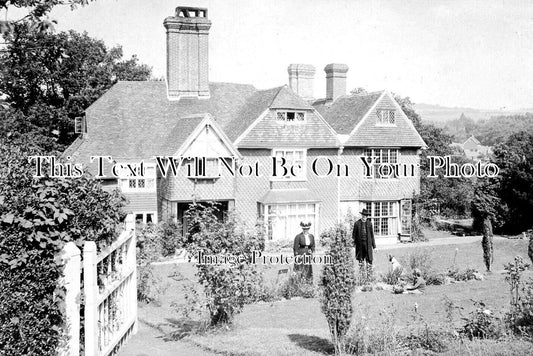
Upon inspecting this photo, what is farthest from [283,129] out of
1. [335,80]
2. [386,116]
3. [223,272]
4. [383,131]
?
[223,272]

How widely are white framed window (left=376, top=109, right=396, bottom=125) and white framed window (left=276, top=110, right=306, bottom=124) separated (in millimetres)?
5485

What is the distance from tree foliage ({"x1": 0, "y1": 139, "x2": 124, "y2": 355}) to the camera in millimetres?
7547

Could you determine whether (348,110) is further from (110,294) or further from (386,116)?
(110,294)

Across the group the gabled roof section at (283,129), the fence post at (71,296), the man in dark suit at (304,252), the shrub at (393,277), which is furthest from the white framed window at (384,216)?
the fence post at (71,296)

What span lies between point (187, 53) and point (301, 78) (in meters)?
10.2

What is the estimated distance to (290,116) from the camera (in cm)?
3669

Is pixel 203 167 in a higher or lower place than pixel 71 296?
higher

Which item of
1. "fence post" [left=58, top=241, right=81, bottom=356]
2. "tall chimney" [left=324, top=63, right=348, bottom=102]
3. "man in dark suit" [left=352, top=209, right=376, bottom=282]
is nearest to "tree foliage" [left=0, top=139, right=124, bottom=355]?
"fence post" [left=58, top=241, right=81, bottom=356]

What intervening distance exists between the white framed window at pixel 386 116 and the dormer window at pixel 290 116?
5.53m

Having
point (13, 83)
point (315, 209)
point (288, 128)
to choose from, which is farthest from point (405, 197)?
point (13, 83)

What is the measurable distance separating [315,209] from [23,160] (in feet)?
94.5

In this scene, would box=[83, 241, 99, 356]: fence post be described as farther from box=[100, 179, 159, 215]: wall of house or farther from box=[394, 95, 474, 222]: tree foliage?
box=[394, 95, 474, 222]: tree foliage

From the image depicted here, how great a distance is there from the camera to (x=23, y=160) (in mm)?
8469

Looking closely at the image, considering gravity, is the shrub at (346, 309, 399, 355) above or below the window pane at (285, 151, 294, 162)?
below
